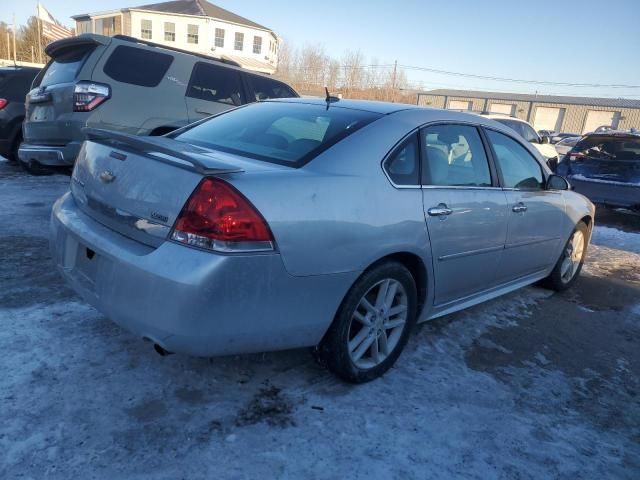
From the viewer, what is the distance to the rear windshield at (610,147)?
340 inches

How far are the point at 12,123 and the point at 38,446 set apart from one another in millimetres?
7666

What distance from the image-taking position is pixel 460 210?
3115mm

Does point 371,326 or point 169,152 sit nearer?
point 169,152

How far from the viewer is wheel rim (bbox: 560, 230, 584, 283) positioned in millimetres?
4760

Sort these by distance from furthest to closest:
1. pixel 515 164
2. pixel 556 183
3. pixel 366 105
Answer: pixel 556 183
pixel 515 164
pixel 366 105

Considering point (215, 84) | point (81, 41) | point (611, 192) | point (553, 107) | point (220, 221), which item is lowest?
point (611, 192)

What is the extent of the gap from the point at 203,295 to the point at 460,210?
1.73m

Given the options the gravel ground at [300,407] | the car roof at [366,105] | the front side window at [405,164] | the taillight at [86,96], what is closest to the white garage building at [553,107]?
the taillight at [86,96]

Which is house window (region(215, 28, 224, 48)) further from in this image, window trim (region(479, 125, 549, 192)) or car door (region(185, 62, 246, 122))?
window trim (region(479, 125, 549, 192))

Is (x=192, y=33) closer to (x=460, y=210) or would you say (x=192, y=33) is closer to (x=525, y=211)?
(x=525, y=211)

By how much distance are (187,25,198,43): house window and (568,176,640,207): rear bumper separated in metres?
36.4

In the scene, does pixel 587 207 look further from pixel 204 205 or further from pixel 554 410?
pixel 204 205

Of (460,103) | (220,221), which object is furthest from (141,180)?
(460,103)

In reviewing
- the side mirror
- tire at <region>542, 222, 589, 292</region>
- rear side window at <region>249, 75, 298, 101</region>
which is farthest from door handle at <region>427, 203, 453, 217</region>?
rear side window at <region>249, 75, 298, 101</region>
